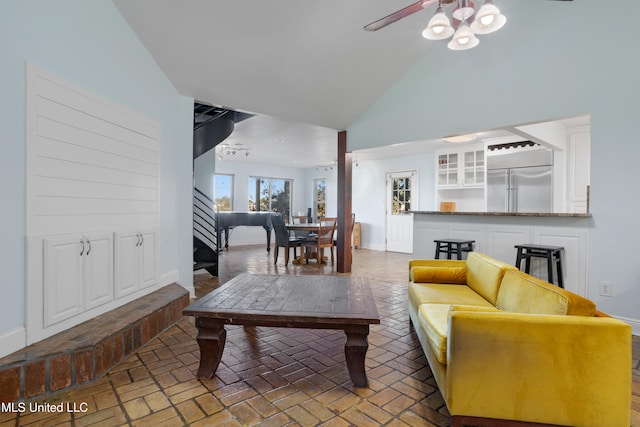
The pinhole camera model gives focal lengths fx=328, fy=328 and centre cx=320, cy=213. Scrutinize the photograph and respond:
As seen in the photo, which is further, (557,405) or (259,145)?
(259,145)

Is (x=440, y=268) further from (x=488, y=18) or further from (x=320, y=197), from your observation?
(x=320, y=197)

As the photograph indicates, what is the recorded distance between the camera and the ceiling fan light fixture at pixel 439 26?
2.27 m

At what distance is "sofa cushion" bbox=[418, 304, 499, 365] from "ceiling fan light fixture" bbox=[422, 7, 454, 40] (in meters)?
1.89

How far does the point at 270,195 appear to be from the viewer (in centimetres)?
1049

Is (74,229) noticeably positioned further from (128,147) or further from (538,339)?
(538,339)

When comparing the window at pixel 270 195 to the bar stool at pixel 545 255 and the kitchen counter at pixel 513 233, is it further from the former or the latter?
the bar stool at pixel 545 255

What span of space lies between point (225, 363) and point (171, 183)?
2.28 meters

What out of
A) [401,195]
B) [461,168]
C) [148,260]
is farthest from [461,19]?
[401,195]

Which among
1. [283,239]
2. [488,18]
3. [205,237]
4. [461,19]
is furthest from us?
[283,239]

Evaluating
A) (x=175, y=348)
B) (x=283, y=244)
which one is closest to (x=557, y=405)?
(x=175, y=348)

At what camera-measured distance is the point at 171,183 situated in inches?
148

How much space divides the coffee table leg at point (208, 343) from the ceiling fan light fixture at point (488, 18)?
8.58 feet

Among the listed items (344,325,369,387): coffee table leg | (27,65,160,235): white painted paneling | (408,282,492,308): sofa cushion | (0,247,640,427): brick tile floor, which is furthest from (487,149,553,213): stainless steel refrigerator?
(27,65,160,235): white painted paneling

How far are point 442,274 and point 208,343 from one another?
2.06 metres
